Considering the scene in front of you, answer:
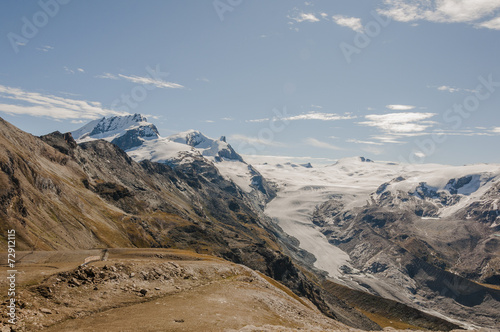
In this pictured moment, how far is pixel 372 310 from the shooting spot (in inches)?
7776

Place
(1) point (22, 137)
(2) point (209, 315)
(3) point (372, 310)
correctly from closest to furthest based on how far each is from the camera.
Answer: (2) point (209, 315)
(1) point (22, 137)
(3) point (372, 310)

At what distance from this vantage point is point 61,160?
163750 millimetres

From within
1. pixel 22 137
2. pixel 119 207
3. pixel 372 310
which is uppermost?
pixel 22 137

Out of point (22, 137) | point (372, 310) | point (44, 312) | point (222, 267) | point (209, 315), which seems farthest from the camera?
point (372, 310)

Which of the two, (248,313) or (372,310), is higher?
(248,313)

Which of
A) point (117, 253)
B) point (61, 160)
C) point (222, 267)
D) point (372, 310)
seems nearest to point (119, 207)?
point (61, 160)

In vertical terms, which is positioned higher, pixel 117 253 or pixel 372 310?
pixel 117 253

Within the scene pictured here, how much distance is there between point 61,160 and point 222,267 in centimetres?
14322

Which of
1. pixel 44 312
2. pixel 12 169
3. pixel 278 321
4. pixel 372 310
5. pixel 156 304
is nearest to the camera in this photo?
pixel 44 312

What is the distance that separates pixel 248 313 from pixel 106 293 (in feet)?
47.3

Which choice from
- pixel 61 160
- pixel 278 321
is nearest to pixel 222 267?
pixel 278 321

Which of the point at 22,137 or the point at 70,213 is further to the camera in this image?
the point at 22,137

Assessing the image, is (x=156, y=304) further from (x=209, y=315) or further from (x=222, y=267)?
(x=222, y=267)

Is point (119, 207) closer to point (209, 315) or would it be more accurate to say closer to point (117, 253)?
point (117, 253)
